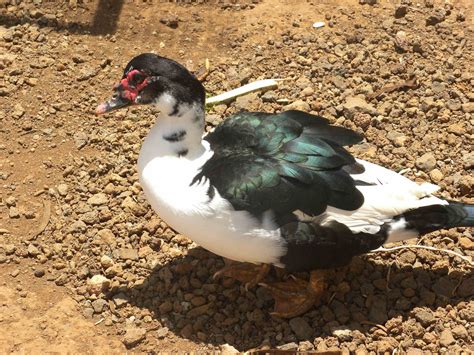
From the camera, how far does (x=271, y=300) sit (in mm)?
4215

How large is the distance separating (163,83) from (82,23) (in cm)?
225

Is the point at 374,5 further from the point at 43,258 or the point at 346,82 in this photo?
the point at 43,258

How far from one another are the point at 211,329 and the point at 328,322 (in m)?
0.62

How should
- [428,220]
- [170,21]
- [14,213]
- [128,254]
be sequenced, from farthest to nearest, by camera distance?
[170,21], [14,213], [128,254], [428,220]

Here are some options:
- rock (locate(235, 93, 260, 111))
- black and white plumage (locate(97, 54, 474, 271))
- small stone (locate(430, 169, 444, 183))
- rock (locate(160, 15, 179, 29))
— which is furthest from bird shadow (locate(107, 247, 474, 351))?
rock (locate(160, 15, 179, 29))

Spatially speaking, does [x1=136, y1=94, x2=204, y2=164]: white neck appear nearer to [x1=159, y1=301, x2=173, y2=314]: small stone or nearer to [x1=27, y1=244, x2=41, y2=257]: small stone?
[x1=159, y1=301, x2=173, y2=314]: small stone

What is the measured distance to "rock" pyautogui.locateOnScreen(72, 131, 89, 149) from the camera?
5.00 m

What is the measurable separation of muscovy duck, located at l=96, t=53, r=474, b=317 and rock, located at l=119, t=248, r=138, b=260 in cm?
59

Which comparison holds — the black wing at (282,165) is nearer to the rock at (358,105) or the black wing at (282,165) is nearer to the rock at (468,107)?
the rock at (358,105)

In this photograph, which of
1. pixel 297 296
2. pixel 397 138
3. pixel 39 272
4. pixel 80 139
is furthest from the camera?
pixel 80 139

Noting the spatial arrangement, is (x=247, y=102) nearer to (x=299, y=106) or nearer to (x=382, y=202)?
(x=299, y=106)

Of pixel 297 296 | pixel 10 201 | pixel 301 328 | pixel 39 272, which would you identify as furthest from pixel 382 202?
pixel 10 201

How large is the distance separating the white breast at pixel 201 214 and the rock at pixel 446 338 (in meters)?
0.93

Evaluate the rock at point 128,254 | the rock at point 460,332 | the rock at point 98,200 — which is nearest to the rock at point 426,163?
the rock at point 460,332
